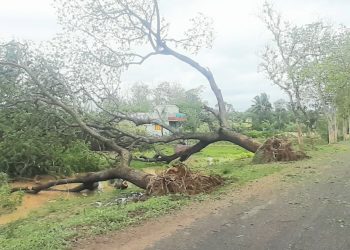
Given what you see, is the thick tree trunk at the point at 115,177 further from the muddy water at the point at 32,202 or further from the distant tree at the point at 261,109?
the distant tree at the point at 261,109

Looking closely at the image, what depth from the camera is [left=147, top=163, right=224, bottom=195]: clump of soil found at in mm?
8906

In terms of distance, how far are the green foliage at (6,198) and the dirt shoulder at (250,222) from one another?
17.5 feet

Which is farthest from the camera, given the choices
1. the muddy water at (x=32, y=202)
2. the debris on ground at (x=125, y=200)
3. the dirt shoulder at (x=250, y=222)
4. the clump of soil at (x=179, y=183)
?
the muddy water at (x=32, y=202)

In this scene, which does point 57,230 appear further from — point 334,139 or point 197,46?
point 334,139

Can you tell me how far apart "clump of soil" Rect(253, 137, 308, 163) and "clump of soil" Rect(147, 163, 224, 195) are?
460 cm

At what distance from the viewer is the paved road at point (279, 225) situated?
17.2 feet

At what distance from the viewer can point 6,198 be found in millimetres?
10930

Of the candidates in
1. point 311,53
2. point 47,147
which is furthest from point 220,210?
point 311,53

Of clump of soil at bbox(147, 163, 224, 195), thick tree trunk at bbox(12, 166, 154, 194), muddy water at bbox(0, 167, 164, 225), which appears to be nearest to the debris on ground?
clump of soil at bbox(147, 163, 224, 195)

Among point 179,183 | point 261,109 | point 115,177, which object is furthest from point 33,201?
point 261,109

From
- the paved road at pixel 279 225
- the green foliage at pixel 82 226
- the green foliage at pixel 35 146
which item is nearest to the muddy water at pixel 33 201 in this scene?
the green foliage at pixel 35 146

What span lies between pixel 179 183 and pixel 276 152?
5.52m

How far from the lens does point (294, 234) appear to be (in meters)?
5.52

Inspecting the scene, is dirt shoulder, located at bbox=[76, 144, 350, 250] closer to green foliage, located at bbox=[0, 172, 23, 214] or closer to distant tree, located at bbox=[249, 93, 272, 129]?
green foliage, located at bbox=[0, 172, 23, 214]
